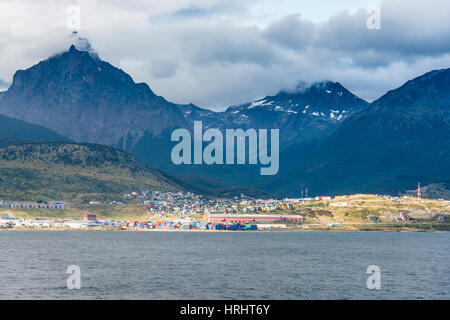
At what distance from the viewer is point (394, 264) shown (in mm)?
182125

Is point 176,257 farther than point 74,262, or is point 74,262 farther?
point 176,257

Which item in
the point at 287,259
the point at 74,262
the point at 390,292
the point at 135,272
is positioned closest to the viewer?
the point at 390,292

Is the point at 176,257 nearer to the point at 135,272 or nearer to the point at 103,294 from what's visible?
the point at 135,272

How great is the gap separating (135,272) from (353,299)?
2258 inches

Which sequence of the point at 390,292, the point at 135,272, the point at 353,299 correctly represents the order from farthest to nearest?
1. the point at 135,272
2. the point at 390,292
3. the point at 353,299
